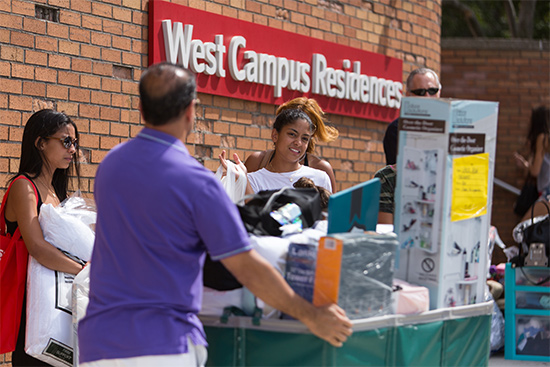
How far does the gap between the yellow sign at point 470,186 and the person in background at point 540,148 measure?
6.40 metres

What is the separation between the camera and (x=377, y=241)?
2.69m

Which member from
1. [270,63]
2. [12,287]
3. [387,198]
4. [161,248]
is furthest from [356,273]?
[270,63]

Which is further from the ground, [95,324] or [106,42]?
[106,42]

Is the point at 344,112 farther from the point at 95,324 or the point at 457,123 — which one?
the point at 95,324

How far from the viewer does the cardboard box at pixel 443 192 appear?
2.92 metres

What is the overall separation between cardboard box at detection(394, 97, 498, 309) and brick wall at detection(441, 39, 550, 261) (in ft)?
29.8

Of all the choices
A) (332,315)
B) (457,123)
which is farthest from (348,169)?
(332,315)

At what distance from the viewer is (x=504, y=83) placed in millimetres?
11914

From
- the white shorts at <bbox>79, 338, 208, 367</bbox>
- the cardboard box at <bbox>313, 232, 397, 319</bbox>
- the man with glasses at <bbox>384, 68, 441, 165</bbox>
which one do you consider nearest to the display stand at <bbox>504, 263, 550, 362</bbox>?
the man with glasses at <bbox>384, 68, 441, 165</bbox>

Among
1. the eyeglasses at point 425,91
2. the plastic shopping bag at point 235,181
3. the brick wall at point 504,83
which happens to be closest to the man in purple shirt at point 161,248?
the plastic shopping bag at point 235,181

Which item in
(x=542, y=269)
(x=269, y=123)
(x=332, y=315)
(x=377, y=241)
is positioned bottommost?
(x=542, y=269)

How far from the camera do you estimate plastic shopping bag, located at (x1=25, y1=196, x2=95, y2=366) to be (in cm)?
356

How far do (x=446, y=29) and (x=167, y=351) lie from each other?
19991 mm

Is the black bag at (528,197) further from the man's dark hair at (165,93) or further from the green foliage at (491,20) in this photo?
the green foliage at (491,20)
